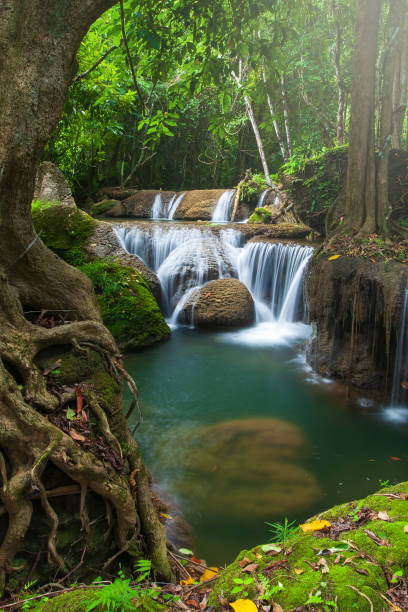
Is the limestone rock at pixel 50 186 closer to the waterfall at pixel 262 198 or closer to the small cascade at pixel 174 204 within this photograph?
the small cascade at pixel 174 204

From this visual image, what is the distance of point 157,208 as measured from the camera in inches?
755

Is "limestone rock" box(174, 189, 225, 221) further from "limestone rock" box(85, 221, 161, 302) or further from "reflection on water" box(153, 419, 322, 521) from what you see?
"reflection on water" box(153, 419, 322, 521)

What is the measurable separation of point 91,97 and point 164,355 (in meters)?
6.90

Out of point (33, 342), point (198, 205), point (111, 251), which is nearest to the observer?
point (33, 342)

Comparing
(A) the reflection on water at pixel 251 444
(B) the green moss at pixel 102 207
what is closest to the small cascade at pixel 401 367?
(A) the reflection on water at pixel 251 444

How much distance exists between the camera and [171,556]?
9.73 feet

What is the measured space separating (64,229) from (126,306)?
276cm

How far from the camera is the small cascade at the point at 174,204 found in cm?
1892

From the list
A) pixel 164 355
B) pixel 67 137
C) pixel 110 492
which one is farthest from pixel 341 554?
pixel 67 137

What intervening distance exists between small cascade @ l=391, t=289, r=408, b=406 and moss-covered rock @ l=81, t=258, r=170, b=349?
15.7 ft

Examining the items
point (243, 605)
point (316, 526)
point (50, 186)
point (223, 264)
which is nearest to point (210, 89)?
point (50, 186)

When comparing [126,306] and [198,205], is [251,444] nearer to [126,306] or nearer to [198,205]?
[126,306]

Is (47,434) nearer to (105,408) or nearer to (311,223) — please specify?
(105,408)

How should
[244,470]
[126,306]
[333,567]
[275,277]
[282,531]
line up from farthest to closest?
1. [275,277]
2. [126,306]
3. [244,470]
4. [282,531]
5. [333,567]
